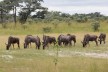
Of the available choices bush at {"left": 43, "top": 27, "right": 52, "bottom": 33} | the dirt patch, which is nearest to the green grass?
bush at {"left": 43, "top": 27, "right": 52, "bottom": 33}

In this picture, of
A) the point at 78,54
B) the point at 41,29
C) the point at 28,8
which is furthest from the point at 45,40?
the point at 28,8

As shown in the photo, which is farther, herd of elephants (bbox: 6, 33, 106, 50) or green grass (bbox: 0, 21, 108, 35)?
green grass (bbox: 0, 21, 108, 35)

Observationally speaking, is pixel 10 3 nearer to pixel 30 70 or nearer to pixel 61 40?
pixel 61 40

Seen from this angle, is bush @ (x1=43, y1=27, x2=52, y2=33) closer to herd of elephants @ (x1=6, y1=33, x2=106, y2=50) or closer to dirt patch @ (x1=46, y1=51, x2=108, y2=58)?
herd of elephants @ (x1=6, y1=33, x2=106, y2=50)

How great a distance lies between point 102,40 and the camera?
36844 mm

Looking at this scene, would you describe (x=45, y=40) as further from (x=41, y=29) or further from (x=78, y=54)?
(x=41, y=29)

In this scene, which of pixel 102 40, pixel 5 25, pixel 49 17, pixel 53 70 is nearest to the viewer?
pixel 53 70

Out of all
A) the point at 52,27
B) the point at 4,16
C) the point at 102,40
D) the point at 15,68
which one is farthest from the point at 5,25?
the point at 15,68

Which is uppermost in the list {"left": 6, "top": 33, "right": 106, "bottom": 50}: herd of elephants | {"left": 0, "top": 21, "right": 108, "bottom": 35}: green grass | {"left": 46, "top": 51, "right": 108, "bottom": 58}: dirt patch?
{"left": 46, "top": 51, "right": 108, "bottom": 58}: dirt patch

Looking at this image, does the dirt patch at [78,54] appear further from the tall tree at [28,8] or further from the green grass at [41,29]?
the tall tree at [28,8]

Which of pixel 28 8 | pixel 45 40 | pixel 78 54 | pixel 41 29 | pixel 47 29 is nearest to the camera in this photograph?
pixel 78 54

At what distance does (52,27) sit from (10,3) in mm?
17205

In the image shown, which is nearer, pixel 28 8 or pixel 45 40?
pixel 45 40

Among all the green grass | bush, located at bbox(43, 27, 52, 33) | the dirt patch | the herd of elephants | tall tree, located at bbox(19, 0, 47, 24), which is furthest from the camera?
tall tree, located at bbox(19, 0, 47, 24)
